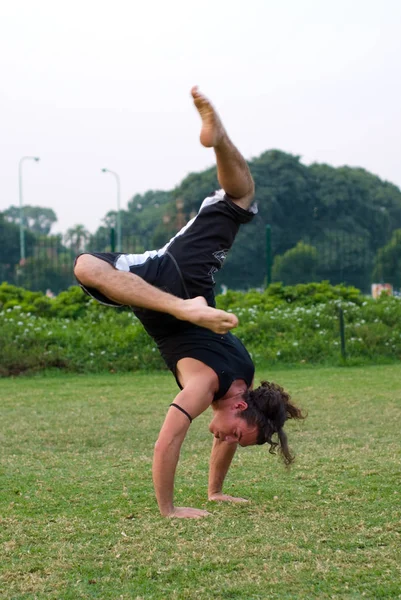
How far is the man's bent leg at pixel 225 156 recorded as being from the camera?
14.5ft

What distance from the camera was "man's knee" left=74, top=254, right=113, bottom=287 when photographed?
180 inches

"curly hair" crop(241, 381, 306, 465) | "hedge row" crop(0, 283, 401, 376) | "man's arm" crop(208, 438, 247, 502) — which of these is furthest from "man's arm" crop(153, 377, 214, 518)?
"hedge row" crop(0, 283, 401, 376)

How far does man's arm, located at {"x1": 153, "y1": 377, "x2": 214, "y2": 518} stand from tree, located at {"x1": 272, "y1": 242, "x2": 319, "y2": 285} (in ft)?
44.4

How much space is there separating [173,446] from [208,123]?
1752 mm

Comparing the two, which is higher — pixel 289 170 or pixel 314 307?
pixel 289 170

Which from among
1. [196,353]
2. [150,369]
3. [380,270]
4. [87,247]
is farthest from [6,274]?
[196,353]

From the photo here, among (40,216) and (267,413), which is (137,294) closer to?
(267,413)

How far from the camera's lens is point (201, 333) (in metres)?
4.93

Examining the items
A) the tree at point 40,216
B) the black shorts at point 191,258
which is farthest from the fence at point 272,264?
the tree at point 40,216

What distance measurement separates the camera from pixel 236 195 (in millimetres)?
4848

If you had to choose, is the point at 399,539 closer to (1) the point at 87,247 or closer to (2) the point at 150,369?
(2) the point at 150,369

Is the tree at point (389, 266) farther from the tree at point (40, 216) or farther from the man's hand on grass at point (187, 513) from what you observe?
the tree at point (40, 216)

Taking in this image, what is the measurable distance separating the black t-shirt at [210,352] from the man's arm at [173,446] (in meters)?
0.12

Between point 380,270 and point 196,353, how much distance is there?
1489cm
